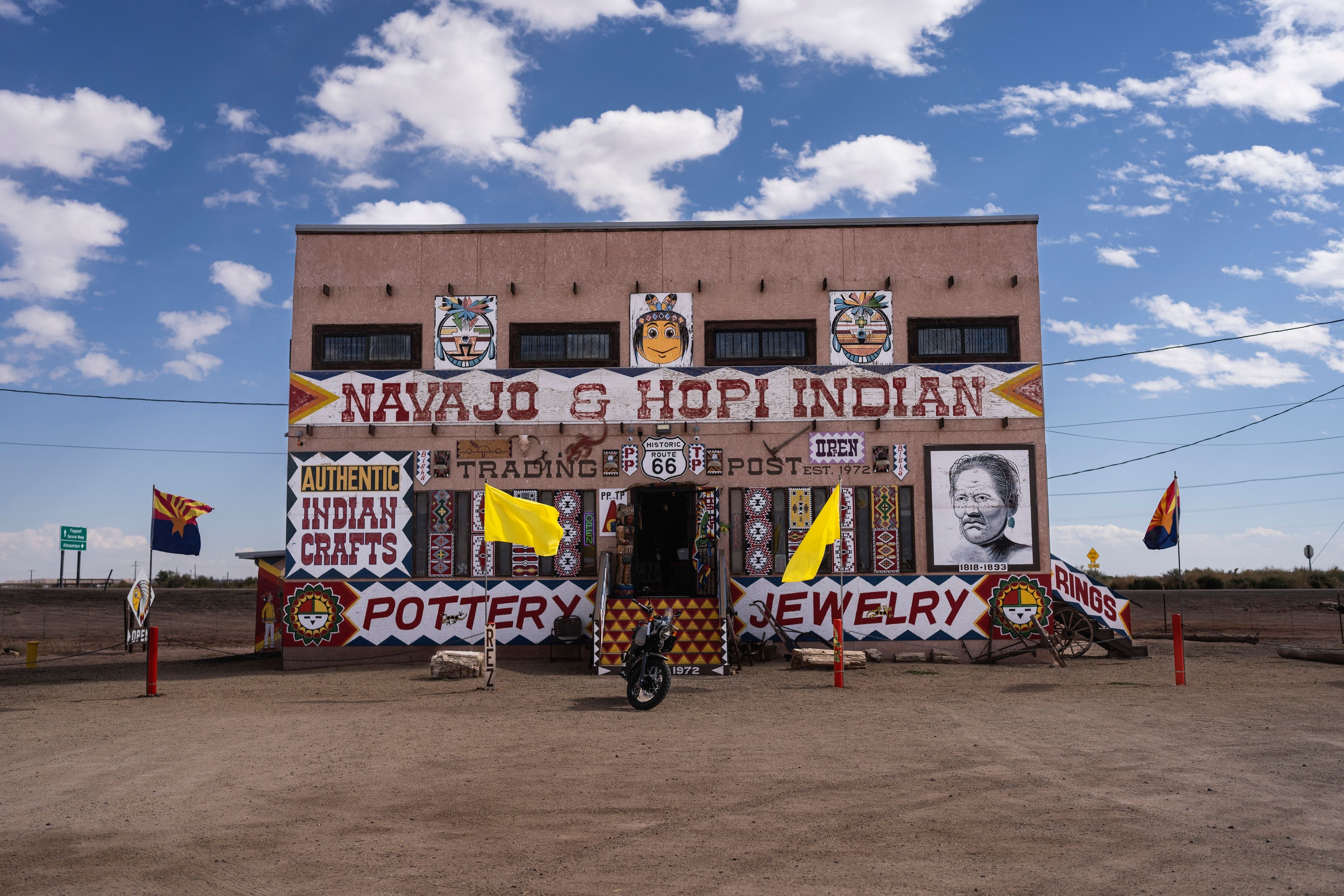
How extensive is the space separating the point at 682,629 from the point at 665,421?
4726 mm

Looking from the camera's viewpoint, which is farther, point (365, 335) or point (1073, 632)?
point (365, 335)

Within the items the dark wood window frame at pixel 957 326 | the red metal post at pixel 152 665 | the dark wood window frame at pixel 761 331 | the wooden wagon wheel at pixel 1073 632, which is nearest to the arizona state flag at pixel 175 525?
the red metal post at pixel 152 665

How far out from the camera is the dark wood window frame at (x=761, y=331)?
20.8 m

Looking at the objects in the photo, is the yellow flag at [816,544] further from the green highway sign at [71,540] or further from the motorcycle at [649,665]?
the green highway sign at [71,540]

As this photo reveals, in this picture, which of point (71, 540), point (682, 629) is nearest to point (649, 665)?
point (682, 629)

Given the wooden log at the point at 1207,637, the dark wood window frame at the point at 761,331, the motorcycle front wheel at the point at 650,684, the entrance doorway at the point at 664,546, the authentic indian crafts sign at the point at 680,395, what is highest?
the dark wood window frame at the point at 761,331

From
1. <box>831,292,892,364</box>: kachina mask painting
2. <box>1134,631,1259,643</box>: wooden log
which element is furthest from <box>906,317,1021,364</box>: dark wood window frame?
<box>1134,631,1259,643</box>: wooden log

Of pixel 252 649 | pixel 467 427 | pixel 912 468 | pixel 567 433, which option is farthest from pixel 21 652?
pixel 912 468

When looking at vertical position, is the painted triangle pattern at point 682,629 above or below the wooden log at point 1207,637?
above

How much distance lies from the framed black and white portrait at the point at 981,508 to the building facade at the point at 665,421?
48 mm

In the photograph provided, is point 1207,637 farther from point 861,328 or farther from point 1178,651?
point 861,328

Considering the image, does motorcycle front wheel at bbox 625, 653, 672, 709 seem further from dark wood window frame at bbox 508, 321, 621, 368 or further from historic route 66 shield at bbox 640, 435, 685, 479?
dark wood window frame at bbox 508, 321, 621, 368

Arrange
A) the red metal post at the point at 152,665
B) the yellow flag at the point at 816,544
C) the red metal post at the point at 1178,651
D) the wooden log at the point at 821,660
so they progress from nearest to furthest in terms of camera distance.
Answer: the red metal post at the point at 1178,651
the red metal post at the point at 152,665
the yellow flag at the point at 816,544
the wooden log at the point at 821,660

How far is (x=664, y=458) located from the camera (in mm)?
20500
